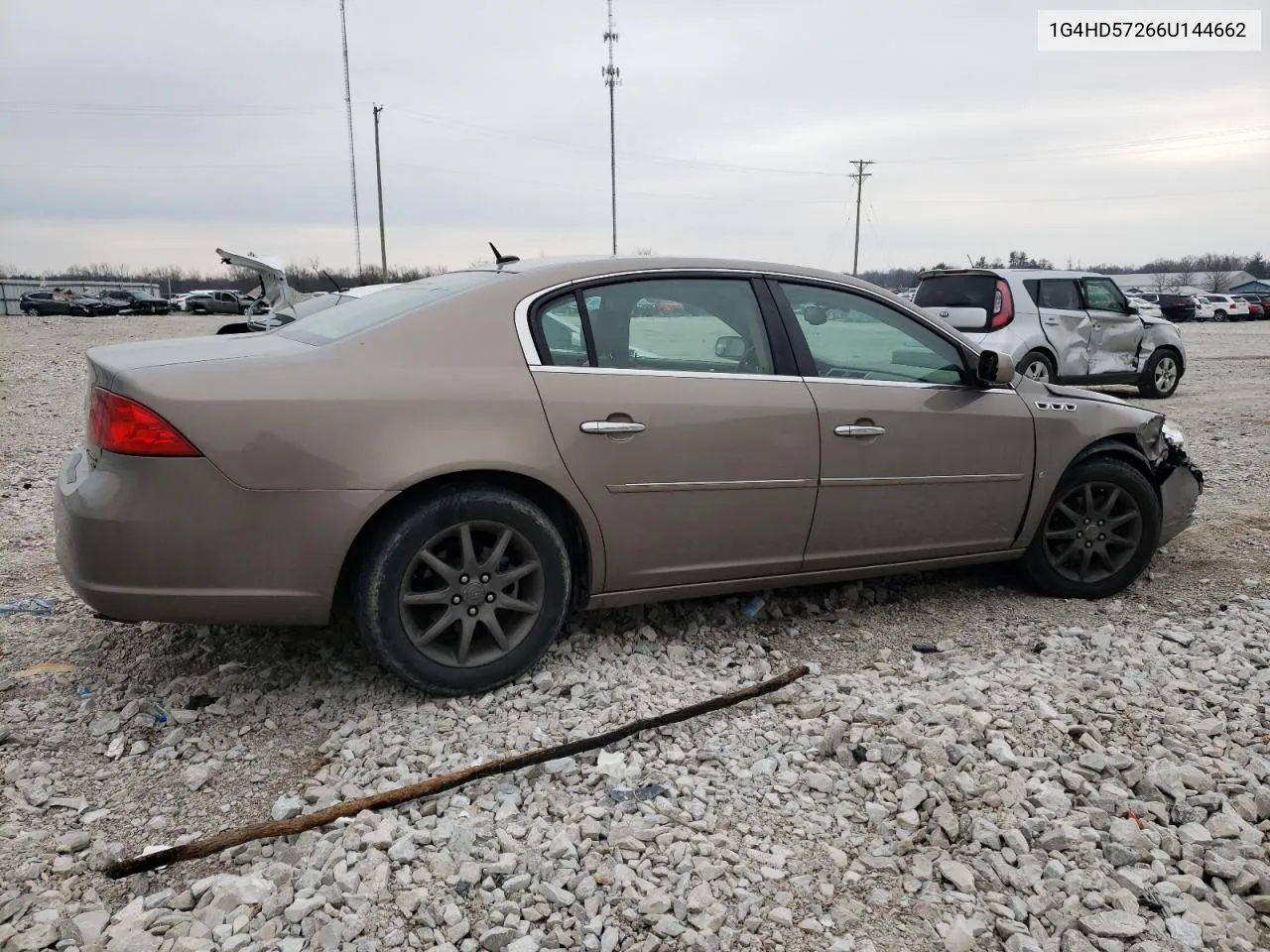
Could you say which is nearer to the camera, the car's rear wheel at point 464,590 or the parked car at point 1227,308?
the car's rear wheel at point 464,590

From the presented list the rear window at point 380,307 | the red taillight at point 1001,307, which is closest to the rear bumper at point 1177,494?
the rear window at point 380,307

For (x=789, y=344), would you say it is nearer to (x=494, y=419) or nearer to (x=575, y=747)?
(x=494, y=419)

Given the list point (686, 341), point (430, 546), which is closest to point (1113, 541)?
point (686, 341)

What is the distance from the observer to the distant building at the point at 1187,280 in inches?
2849

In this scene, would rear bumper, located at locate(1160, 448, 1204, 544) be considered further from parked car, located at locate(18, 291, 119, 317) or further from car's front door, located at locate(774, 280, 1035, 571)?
parked car, located at locate(18, 291, 119, 317)

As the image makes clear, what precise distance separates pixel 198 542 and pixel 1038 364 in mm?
10823

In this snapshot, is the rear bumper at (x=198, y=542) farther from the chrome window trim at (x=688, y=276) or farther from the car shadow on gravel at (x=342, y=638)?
the chrome window trim at (x=688, y=276)

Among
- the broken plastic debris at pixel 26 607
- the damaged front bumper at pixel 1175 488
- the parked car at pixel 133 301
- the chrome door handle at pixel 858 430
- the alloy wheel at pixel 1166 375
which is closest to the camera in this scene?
the chrome door handle at pixel 858 430

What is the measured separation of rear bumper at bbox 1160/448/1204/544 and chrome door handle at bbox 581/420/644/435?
293cm

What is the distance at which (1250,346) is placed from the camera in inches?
945

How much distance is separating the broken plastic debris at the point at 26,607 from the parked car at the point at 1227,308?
46.2m

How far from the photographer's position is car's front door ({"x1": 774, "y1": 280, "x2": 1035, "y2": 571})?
3.93m

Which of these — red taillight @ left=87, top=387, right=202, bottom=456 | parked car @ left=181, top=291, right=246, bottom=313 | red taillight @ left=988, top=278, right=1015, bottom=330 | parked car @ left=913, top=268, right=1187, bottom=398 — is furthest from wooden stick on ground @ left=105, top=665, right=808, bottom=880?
parked car @ left=181, top=291, right=246, bottom=313

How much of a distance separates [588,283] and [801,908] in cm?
229
